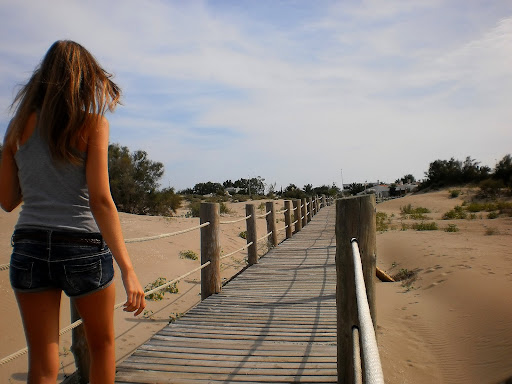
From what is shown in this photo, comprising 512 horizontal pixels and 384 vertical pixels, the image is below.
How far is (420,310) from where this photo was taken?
6.79 meters

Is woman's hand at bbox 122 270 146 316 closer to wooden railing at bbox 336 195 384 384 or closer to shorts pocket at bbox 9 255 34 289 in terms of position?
shorts pocket at bbox 9 255 34 289

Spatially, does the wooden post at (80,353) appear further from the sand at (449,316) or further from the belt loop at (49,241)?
the sand at (449,316)

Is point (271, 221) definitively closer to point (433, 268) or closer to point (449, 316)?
point (433, 268)

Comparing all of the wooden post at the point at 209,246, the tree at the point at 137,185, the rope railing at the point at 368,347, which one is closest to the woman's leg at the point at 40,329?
the rope railing at the point at 368,347

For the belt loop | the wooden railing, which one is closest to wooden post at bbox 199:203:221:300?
the wooden railing

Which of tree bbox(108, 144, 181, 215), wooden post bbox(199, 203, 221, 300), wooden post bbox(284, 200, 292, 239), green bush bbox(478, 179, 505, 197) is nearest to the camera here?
wooden post bbox(199, 203, 221, 300)

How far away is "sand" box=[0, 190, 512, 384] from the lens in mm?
4820

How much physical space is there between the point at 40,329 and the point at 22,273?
22 cm

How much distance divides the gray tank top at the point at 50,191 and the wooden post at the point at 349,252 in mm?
1332

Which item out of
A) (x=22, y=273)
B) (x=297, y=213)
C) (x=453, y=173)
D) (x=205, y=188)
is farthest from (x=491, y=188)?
(x=205, y=188)

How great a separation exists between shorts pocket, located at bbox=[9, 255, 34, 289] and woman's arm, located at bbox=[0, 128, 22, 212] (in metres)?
0.26

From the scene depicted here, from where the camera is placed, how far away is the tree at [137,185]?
19.3 metres

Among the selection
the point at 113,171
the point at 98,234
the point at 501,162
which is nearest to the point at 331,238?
the point at 98,234

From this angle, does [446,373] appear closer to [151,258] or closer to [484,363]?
[484,363]
